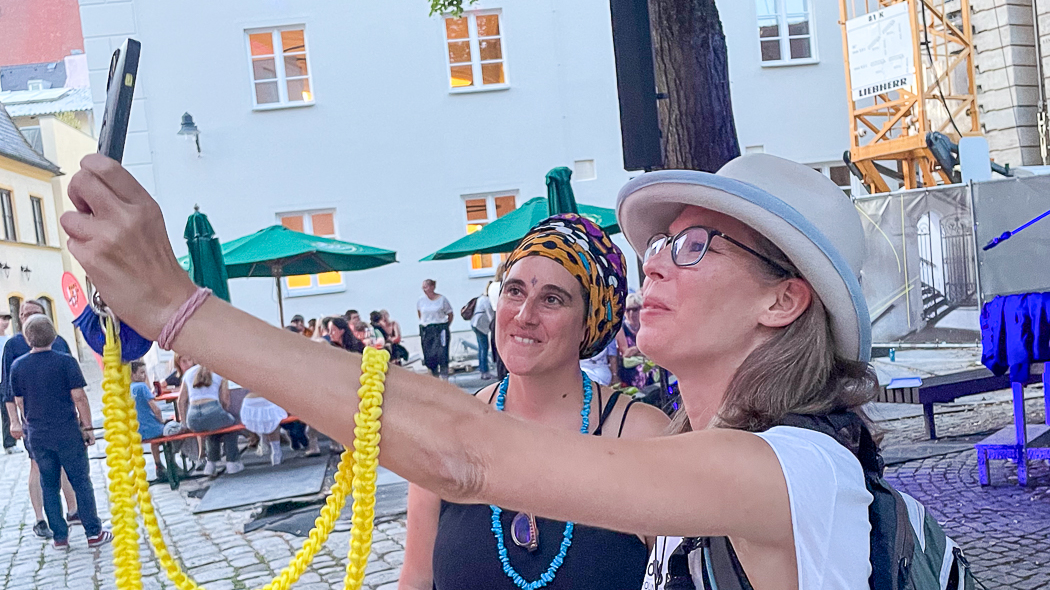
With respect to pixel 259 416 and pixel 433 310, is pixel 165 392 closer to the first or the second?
pixel 259 416

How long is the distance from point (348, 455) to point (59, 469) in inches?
286

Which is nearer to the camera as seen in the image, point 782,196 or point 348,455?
point 348,455

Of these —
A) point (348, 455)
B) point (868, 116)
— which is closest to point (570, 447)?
point (348, 455)

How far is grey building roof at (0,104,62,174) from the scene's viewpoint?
27.8 metres

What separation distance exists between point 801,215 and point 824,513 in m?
0.51

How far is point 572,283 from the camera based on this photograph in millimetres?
2480

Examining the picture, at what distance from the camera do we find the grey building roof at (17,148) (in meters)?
27.8

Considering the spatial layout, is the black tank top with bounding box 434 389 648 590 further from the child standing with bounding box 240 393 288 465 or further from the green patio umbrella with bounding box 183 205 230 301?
the child standing with bounding box 240 393 288 465

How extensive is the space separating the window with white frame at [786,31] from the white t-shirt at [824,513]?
57.2ft

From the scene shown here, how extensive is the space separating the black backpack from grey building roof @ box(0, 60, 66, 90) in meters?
48.1

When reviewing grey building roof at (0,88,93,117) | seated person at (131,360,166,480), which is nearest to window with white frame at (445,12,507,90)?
seated person at (131,360,166,480)

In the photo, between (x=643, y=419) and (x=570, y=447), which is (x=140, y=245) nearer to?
(x=570, y=447)

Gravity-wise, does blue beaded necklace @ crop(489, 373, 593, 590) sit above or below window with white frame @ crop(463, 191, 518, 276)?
below

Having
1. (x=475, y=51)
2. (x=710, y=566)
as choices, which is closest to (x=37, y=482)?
(x=710, y=566)
